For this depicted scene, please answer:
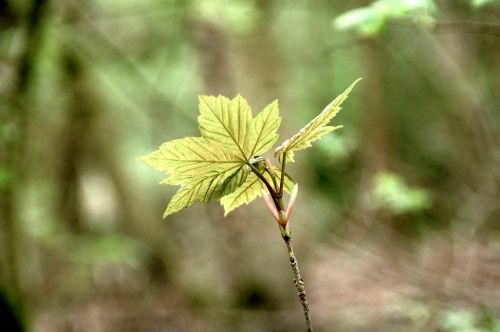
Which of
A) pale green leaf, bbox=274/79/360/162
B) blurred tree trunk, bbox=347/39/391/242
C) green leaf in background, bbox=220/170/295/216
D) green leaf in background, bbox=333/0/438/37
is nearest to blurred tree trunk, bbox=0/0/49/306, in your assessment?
green leaf in background, bbox=333/0/438/37

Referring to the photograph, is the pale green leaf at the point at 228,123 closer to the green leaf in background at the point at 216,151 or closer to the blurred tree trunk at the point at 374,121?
the green leaf in background at the point at 216,151

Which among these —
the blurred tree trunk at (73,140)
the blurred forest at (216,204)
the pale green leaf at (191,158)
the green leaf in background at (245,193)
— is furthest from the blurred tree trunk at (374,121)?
the pale green leaf at (191,158)

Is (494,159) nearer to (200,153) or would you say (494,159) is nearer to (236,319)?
(236,319)

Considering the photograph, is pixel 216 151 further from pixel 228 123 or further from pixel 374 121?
pixel 374 121

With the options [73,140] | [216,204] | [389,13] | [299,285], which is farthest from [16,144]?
[299,285]

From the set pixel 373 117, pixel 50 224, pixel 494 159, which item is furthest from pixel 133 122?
pixel 494 159

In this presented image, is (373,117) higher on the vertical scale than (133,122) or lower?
higher
